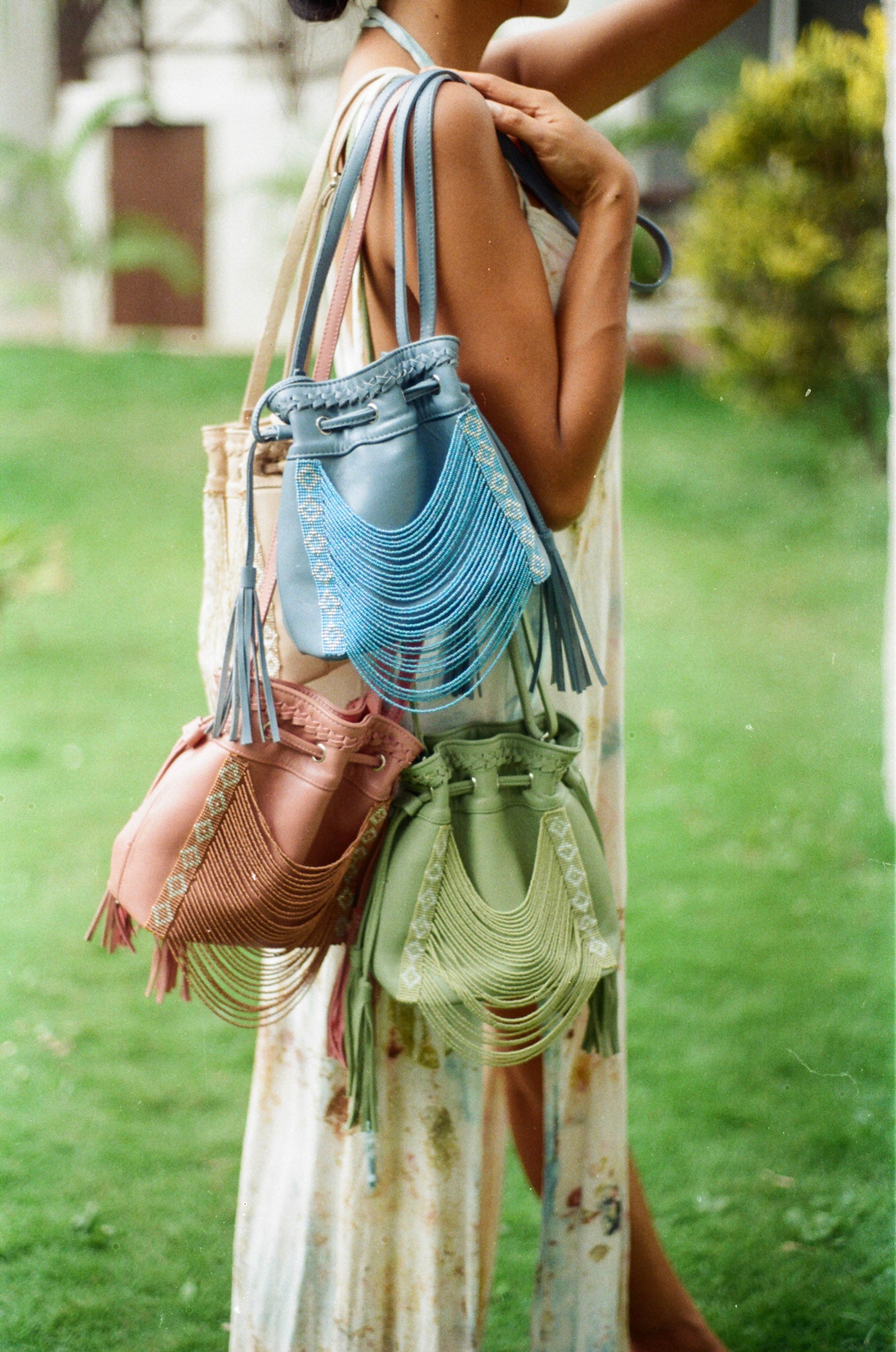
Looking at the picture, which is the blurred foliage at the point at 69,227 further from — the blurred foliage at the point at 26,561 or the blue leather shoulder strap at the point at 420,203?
the blue leather shoulder strap at the point at 420,203

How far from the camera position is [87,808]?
271 cm

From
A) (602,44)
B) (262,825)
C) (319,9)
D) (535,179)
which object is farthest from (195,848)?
(602,44)

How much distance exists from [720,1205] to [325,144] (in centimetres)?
141

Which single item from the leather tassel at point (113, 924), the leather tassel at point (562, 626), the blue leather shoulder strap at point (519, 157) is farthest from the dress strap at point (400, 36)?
the leather tassel at point (113, 924)

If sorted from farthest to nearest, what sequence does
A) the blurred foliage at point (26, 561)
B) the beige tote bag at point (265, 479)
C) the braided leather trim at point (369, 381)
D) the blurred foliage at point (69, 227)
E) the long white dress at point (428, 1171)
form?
the blurred foliage at point (26, 561) < the blurred foliage at point (69, 227) < the long white dress at point (428, 1171) < the beige tote bag at point (265, 479) < the braided leather trim at point (369, 381)

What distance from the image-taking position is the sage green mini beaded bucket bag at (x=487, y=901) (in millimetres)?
987

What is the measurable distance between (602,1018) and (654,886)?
1.55m

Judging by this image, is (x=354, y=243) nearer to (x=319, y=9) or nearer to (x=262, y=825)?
(x=319, y=9)

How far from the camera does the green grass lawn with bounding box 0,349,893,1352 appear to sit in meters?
1.53

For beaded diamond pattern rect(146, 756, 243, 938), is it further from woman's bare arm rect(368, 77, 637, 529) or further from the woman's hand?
the woman's hand

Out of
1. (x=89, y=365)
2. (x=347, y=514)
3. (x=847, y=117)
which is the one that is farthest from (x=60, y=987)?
(x=847, y=117)

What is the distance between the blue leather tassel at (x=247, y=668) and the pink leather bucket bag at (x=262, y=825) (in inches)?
0.6

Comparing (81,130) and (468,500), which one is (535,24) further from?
(468,500)

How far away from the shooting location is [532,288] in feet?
3.15
